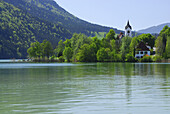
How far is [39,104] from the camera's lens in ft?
71.7

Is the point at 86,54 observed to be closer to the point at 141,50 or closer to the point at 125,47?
the point at 125,47

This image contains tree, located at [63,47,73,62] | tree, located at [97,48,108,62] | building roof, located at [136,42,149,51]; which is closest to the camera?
tree, located at [97,48,108,62]

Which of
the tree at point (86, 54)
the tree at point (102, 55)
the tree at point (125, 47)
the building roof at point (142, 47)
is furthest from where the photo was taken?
the building roof at point (142, 47)

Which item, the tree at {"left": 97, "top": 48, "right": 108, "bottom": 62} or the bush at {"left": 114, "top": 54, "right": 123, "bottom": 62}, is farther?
the bush at {"left": 114, "top": 54, "right": 123, "bottom": 62}

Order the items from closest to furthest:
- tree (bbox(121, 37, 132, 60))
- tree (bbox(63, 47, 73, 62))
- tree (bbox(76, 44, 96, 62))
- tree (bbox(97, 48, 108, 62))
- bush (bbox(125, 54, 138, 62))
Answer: bush (bbox(125, 54, 138, 62)) → tree (bbox(76, 44, 96, 62)) → tree (bbox(97, 48, 108, 62)) → tree (bbox(121, 37, 132, 60)) → tree (bbox(63, 47, 73, 62))

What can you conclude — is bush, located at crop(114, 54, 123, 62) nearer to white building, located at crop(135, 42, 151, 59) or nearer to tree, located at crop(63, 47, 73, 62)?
white building, located at crop(135, 42, 151, 59)

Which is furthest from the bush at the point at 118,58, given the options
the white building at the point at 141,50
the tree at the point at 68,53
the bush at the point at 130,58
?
the tree at the point at 68,53

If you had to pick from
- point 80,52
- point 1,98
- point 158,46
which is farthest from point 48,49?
point 1,98

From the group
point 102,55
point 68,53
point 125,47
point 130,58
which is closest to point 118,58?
point 130,58

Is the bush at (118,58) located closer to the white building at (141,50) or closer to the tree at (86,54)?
the tree at (86,54)

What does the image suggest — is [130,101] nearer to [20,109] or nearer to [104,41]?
[20,109]

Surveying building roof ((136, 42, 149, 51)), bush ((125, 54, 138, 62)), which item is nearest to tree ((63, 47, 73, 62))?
bush ((125, 54, 138, 62))

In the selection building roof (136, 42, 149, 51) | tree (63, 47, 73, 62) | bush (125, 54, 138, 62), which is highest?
building roof (136, 42, 149, 51)

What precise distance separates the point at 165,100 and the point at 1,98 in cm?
1319
